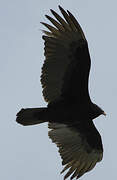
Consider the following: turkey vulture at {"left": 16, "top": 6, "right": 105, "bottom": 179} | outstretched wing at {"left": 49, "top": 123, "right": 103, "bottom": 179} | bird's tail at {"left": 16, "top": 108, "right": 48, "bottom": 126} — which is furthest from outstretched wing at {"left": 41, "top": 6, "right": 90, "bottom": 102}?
outstretched wing at {"left": 49, "top": 123, "right": 103, "bottom": 179}

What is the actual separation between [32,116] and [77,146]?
1.56m

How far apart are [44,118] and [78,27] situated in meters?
1.98

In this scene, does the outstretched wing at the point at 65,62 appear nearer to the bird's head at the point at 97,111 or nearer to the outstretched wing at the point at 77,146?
the bird's head at the point at 97,111

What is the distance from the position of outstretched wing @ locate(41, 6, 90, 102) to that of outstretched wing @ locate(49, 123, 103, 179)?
792mm

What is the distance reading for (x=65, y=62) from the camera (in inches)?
711

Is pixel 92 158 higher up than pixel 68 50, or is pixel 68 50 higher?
pixel 68 50

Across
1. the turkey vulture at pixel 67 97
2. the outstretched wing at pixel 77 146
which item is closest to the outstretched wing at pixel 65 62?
the turkey vulture at pixel 67 97

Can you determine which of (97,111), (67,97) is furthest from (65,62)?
(97,111)

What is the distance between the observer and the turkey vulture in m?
17.8

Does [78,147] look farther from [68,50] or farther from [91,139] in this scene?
[68,50]

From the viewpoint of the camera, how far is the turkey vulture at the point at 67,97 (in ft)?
58.5

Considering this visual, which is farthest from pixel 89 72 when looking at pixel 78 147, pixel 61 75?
pixel 78 147

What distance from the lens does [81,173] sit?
60.3ft

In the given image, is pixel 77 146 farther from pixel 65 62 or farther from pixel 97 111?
pixel 65 62
